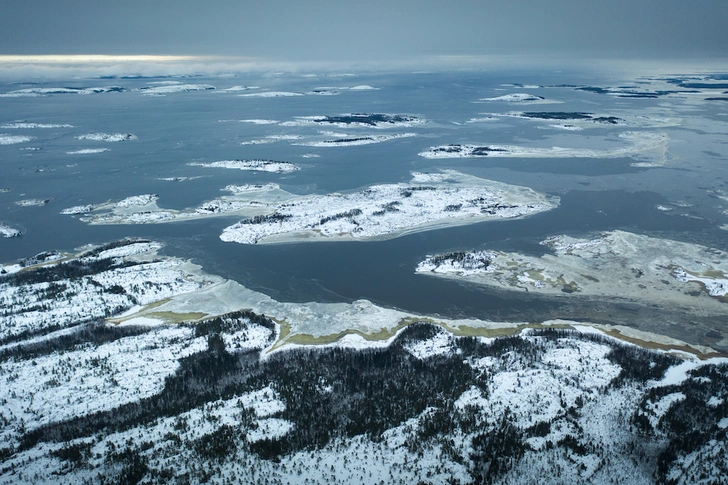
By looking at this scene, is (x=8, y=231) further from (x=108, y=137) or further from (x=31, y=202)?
(x=108, y=137)

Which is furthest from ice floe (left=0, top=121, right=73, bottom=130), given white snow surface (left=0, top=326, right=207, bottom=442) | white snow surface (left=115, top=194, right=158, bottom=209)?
white snow surface (left=0, top=326, right=207, bottom=442)

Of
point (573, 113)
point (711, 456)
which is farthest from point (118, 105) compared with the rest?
point (711, 456)

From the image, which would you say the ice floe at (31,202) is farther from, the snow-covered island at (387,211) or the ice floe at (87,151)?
the ice floe at (87,151)

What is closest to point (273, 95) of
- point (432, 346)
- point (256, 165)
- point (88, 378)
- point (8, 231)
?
point (256, 165)

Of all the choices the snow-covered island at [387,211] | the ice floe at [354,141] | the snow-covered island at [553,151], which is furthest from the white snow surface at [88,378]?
the ice floe at [354,141]

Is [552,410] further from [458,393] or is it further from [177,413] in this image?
[177,413]
